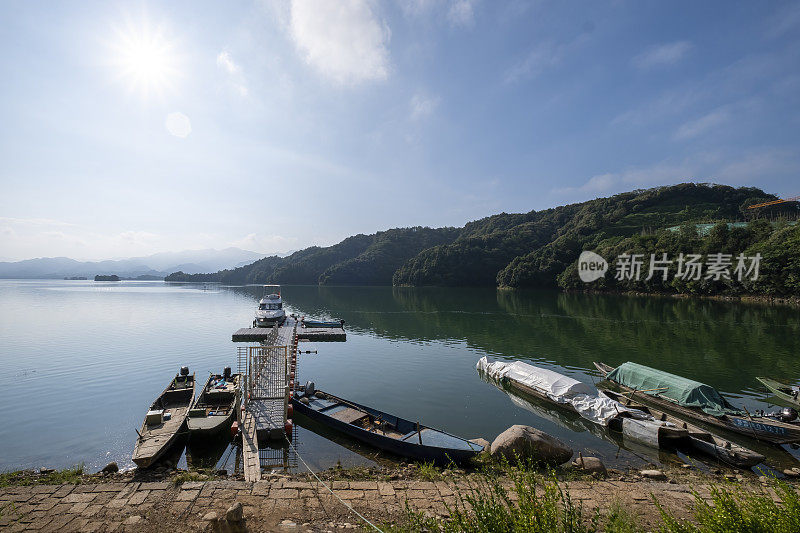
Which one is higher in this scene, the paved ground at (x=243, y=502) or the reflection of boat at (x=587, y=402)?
the paved ground at (x=243, y=502)

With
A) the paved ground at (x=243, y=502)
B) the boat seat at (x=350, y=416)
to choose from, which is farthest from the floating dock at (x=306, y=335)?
the paved ground at (x=243, y=502)

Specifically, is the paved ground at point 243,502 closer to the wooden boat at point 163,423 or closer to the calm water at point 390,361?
the wooden boat at point 163,423

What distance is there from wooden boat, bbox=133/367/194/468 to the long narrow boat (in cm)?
557

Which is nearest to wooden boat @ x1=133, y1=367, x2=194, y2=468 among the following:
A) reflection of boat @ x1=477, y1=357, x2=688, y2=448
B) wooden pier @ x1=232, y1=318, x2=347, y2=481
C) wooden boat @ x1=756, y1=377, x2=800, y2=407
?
wooden pier @ x1=232, y1=318, x2=347, y2=481

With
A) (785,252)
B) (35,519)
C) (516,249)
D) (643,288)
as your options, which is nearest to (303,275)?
(516,249)

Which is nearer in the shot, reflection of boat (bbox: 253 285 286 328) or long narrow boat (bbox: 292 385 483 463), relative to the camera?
long narrow boat (bbox: 292 385 483 463)

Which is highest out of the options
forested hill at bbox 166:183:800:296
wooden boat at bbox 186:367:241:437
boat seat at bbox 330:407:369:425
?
forested hill at bbox 166:183:800:296

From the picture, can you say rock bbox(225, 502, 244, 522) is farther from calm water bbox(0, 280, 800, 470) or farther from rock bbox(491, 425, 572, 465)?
rock bbox(491, 425, 572, 465)

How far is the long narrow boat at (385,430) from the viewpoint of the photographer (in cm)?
1415

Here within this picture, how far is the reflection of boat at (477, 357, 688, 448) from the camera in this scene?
54.6ft

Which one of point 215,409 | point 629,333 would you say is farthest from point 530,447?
point 629,333

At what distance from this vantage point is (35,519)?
373 inches

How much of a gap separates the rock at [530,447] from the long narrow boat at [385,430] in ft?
2.95

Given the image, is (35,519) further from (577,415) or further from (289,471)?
(577,415)
